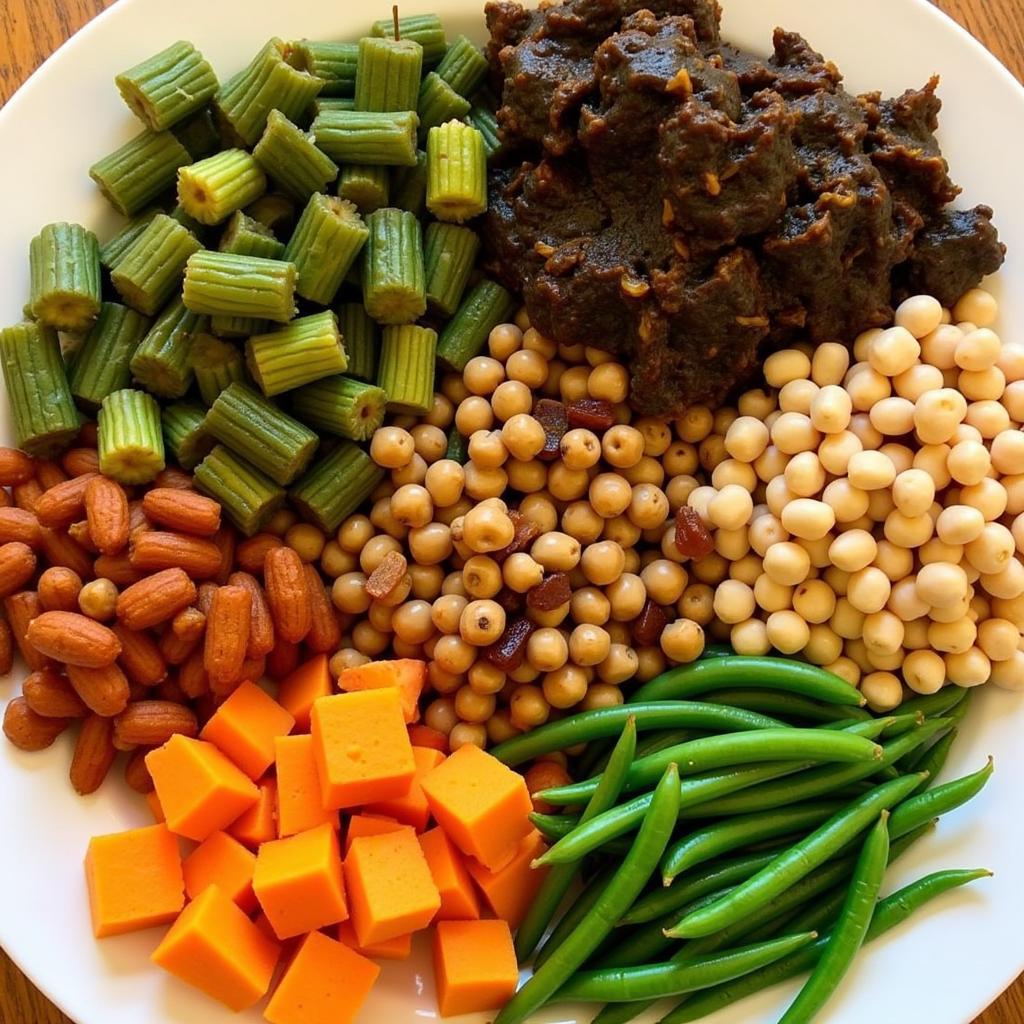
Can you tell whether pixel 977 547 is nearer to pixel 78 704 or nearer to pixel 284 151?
pixel 284 151

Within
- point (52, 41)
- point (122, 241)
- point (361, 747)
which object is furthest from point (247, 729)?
point (52, 41)

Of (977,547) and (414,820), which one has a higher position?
(977,547)

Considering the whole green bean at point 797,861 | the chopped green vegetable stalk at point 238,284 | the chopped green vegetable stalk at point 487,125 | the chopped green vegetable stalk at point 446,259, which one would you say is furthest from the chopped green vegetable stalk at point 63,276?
the whole green bean at point 797,861

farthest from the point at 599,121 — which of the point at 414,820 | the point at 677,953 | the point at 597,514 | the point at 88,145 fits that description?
the point at 677,953

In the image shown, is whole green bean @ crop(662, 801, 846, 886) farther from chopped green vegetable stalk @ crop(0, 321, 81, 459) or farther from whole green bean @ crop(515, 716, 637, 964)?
→ chopped green vegetable stalk @ crop(0, 321, 81, 459)

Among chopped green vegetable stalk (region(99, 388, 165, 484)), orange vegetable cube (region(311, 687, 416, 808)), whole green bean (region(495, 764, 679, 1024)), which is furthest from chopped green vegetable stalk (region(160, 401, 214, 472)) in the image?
whole green bean (region(495, 764, 679, 1024))

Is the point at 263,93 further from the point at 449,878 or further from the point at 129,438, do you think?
the point at 449,878
